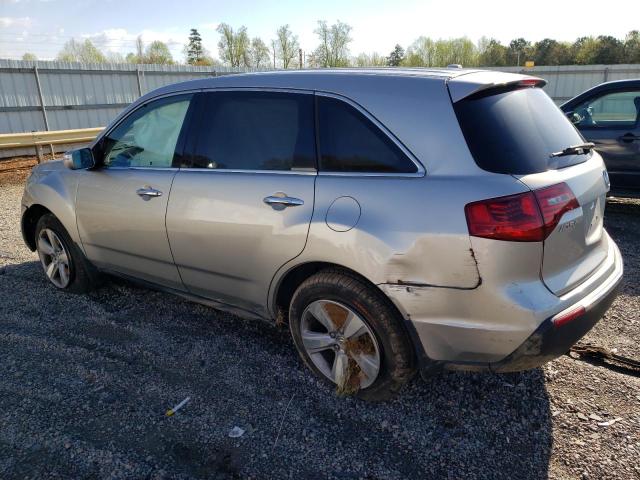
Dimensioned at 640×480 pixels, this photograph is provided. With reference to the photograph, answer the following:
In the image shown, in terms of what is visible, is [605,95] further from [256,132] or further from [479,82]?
[256,132]

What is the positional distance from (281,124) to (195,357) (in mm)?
1684

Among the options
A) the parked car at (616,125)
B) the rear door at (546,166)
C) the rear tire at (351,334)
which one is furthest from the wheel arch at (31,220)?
the parked car at (616,125)

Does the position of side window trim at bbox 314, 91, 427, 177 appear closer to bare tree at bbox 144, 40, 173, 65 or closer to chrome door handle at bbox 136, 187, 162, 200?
chrome door handle at bbox 136, 187, 162, 200

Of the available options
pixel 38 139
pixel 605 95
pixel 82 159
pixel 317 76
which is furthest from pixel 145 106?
pixel 38 139

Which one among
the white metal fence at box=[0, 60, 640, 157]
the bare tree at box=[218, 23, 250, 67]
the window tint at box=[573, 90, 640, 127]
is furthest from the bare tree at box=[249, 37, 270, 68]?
the window tint at box=[573, 90, 640, 127]

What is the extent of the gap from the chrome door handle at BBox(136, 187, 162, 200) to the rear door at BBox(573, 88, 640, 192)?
584 centimetres

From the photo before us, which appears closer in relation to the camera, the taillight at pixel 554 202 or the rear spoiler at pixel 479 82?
the taillight at pixel 554 202

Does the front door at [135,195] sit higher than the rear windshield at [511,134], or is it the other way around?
the rear windshield at [511,134]

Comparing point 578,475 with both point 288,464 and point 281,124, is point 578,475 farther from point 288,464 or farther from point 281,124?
point 281,124

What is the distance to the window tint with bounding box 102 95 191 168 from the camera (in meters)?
3.47

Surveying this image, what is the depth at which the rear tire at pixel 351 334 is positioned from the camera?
254cm

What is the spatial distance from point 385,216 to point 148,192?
1875mm

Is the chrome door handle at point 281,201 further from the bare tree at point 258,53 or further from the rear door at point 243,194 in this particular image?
the bare tree at point 258,53

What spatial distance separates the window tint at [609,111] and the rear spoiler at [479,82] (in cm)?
477
